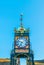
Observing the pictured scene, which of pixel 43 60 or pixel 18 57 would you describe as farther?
pixel 43 60

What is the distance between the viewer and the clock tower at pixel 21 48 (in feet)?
182

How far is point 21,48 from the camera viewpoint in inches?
2196

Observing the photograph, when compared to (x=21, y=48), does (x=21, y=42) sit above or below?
above

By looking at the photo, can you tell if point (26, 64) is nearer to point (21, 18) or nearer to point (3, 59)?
point (3, 59)

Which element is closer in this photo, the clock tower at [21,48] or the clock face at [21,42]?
the clock tower at [21,48]

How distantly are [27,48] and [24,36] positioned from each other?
2719 millimetres

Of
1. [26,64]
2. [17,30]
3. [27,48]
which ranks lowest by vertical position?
[26,64]

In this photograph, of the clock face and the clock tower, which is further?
the clock face

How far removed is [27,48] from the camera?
55906 mm

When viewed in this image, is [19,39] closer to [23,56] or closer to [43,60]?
[23,56]

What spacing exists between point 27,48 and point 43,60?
23.4 ft

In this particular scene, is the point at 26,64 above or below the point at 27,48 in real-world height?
below

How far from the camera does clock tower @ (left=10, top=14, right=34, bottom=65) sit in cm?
5544

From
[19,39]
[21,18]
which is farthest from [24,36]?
[21,18]
